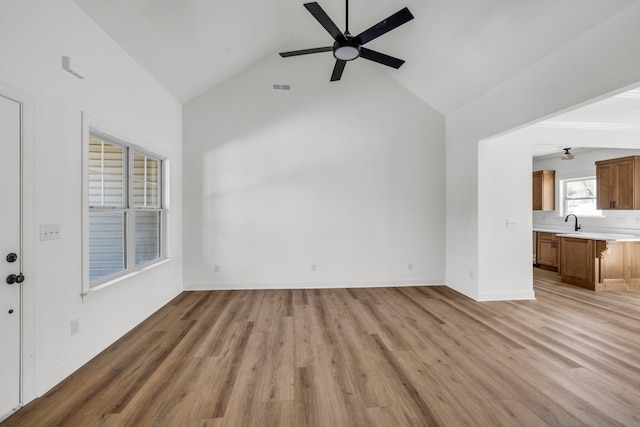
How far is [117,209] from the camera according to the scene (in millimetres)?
3051

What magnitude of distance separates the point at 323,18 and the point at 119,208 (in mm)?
2862

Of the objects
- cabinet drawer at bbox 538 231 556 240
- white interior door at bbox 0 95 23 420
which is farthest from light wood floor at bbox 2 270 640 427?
cabinet drawer at bbox 538 231 556 240

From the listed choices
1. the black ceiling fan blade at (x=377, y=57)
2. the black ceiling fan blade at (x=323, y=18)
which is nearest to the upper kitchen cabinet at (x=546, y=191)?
the black ceiling fan blade at (x=377, y=57)

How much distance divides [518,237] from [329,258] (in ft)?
9.62

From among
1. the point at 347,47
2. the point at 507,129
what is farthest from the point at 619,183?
the point at 347,47

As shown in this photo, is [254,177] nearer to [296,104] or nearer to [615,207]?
[296,104]

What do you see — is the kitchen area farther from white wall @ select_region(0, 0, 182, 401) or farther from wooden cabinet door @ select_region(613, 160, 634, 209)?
white wall @ select_region(0, 0, 182, 401)

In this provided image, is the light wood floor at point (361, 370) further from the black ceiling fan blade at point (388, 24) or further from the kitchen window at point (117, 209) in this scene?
the black ceiling fan blade at point (388, 24)

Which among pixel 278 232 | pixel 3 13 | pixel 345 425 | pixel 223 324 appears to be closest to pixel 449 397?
pixel 345 425

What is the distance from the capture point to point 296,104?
4.82 m

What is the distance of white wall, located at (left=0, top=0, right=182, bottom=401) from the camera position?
1933 mm

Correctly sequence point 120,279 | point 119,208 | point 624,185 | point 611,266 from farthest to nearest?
point 624,185
point 611,266
point 119,208
point 120,279

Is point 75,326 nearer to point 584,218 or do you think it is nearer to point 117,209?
point 117,209

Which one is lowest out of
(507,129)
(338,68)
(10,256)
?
(10,256)
